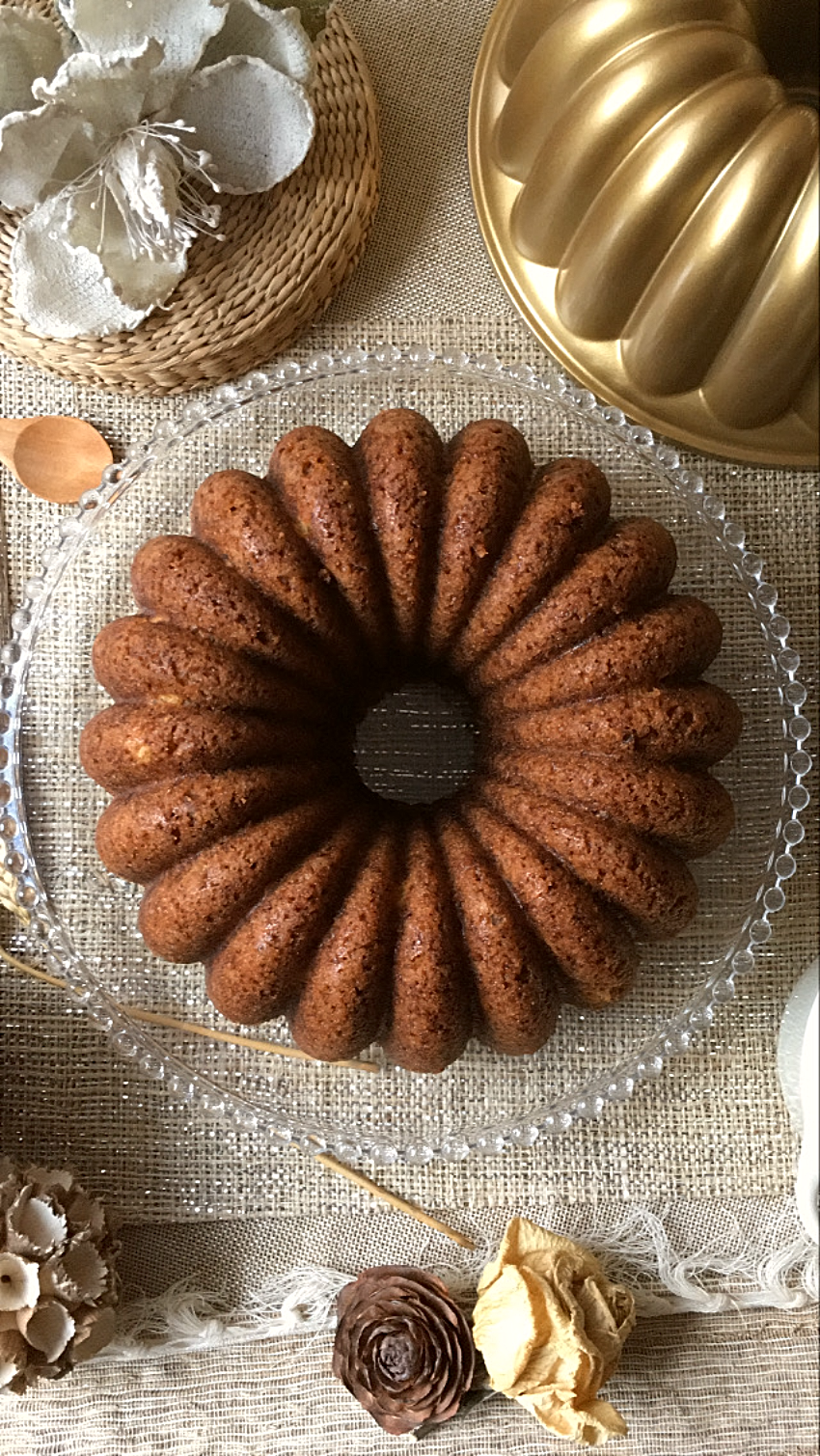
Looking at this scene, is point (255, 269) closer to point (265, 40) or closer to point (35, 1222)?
point (265, 40)

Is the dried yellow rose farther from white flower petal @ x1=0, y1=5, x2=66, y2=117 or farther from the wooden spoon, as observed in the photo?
white flower petal @ x1=0, y1=5, x2=66, y2=117

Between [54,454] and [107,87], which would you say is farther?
[54,454]

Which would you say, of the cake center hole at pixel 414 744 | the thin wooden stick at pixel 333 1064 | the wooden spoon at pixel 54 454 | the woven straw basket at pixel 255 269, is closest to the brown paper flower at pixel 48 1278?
the thin wooden stick at pixel 333 1064

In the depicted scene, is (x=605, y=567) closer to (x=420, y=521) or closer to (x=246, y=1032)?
(x=420, y=521)

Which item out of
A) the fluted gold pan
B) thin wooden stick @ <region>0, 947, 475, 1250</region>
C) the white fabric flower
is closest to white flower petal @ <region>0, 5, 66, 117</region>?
the white fabric flower

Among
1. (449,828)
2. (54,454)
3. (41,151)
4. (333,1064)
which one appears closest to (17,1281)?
(333,1064)
